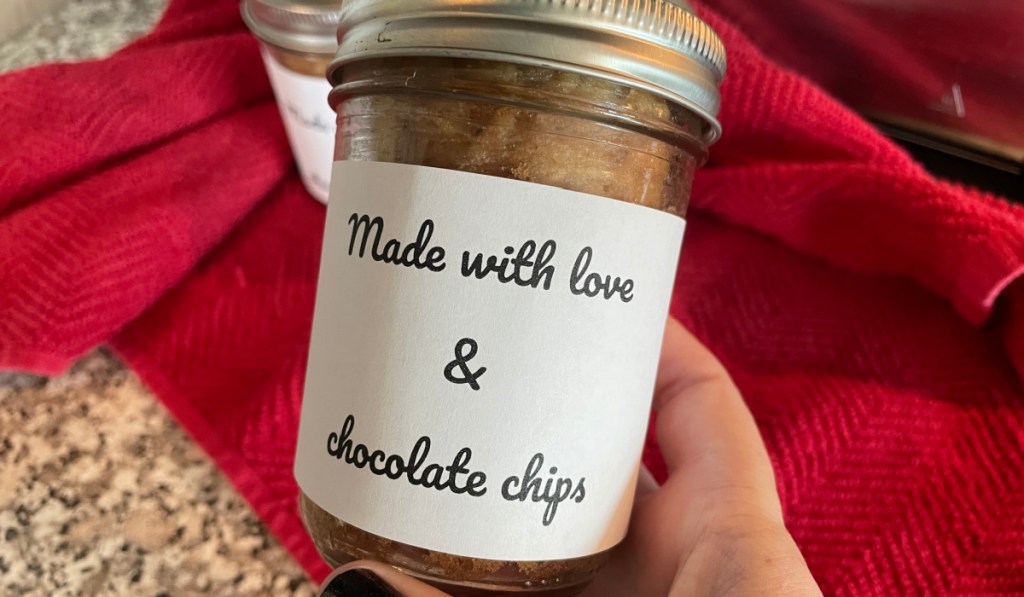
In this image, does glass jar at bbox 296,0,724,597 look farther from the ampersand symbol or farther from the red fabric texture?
the red fabric texture

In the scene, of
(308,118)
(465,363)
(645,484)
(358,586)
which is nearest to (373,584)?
(358,586)

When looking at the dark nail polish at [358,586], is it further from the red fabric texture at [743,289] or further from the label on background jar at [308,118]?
the label on background jar at [308,118]

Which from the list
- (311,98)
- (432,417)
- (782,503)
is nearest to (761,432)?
(782,503)

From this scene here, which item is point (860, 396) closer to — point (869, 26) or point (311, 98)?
point (869, 26)

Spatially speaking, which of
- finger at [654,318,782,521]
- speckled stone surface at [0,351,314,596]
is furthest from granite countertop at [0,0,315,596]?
finger at [654,318,782,521]

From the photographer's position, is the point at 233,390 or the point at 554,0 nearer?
the point at 554,0
